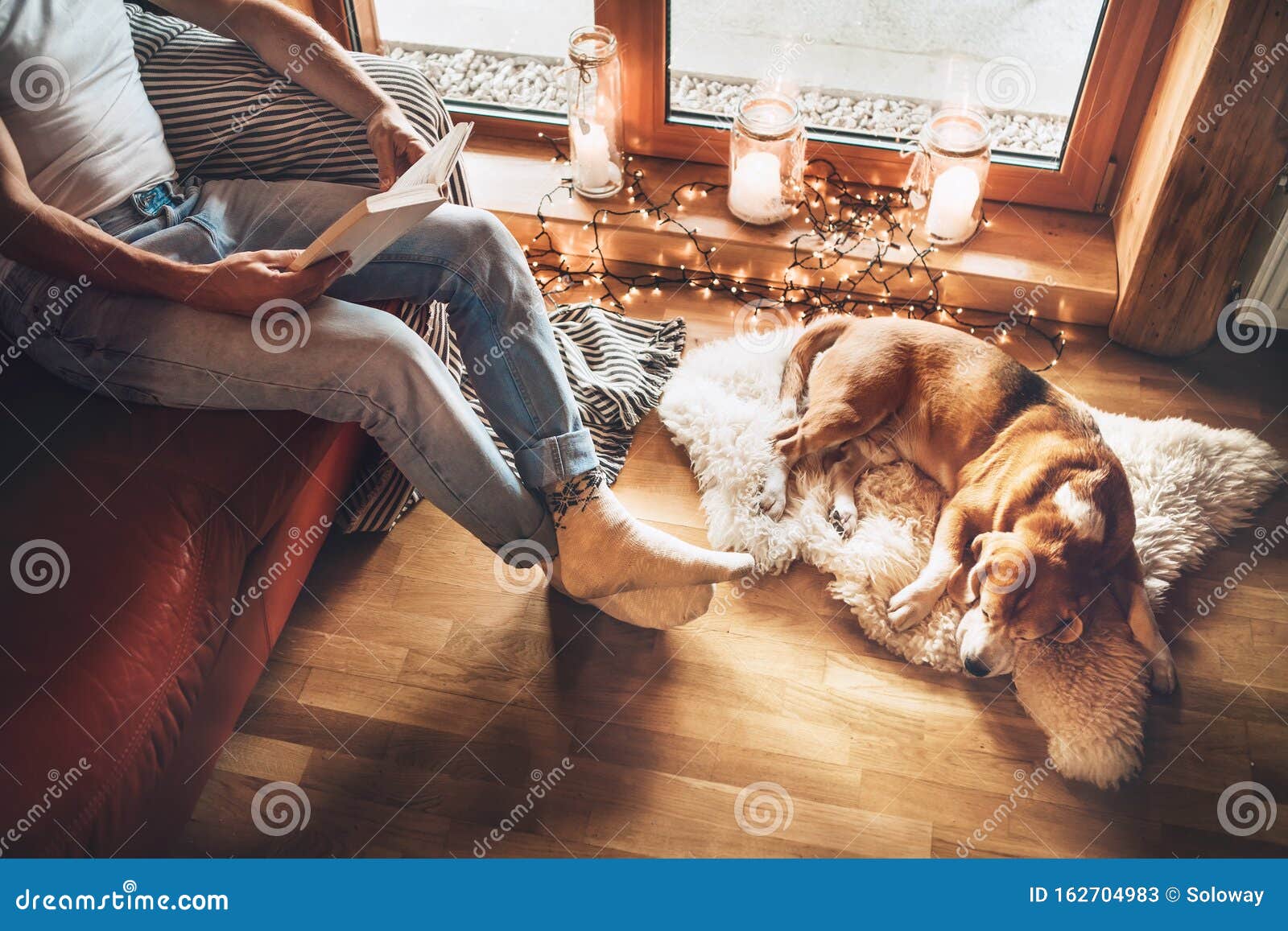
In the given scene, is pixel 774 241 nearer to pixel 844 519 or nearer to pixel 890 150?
pixel 890 150

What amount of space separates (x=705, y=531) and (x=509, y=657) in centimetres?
43

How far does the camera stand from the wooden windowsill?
2.08 metres

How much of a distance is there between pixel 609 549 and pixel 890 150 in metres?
1.32

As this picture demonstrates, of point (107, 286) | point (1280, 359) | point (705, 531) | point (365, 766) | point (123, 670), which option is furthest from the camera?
point (1280, 359)

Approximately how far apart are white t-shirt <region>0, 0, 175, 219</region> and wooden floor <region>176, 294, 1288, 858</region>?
0.71 metres

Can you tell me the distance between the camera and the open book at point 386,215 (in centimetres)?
121

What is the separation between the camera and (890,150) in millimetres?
2242

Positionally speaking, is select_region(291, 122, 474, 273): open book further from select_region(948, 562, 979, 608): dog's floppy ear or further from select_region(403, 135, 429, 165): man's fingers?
select_region(948, 562, 979, 608): dog's floppy ear

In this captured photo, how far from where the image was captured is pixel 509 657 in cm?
158

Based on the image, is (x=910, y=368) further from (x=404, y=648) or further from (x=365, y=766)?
(x=365, y=766)

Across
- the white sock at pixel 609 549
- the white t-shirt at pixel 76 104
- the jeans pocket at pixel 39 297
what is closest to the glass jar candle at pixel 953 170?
the white sock at pixel 609 549

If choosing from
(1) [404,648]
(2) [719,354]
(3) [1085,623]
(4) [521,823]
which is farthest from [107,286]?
(3) [1085,623]

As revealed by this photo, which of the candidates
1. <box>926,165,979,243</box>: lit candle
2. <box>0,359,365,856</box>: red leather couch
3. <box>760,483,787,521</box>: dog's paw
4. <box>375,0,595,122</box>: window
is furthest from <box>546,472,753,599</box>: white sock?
<box>375,0,595,122</box>: window

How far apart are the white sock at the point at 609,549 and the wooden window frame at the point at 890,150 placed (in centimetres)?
117
